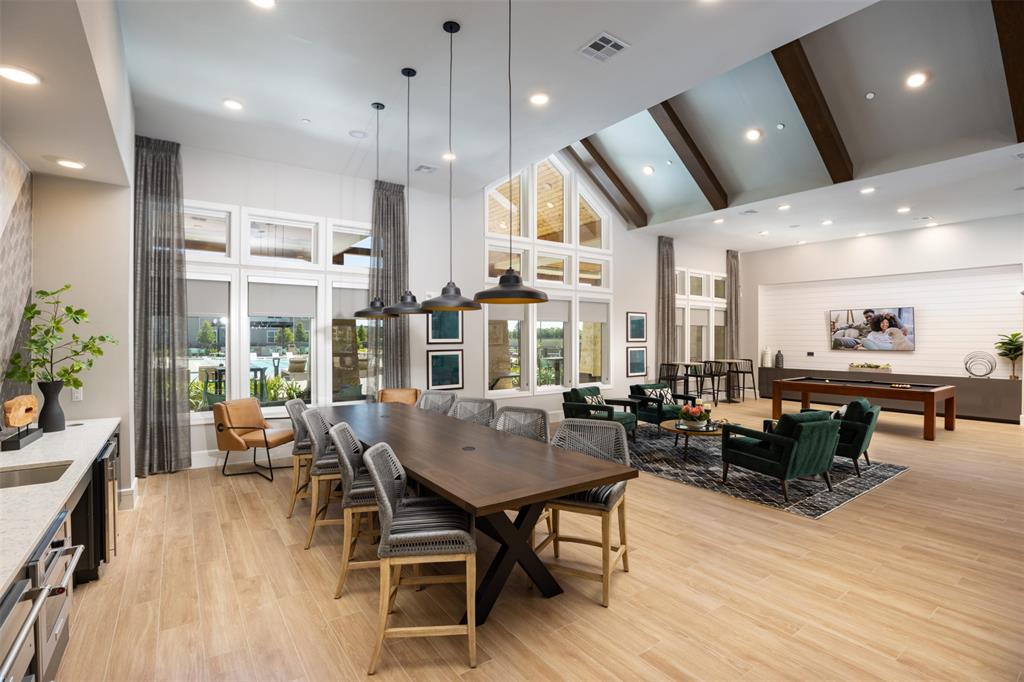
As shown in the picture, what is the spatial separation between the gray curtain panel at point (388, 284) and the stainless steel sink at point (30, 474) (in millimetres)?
4077

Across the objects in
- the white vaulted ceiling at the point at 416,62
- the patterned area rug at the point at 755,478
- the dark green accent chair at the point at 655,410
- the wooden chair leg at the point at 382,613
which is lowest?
the patterned area rug at the point at 755,478

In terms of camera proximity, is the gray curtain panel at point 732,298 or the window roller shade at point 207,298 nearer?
the window roller shade at point 207,298

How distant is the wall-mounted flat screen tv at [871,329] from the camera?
9969 mm

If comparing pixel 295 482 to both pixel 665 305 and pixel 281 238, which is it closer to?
pixel 281 238

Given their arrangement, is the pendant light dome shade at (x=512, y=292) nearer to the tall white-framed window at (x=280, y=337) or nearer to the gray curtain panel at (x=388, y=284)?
the gray curtain panel at (x=388, y=284)

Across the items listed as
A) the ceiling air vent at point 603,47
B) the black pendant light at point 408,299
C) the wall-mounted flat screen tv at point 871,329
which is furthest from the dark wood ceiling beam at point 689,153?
the wall-mounted flat screen tv at point 871,329

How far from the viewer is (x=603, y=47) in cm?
387

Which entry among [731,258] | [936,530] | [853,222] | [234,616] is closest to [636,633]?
[234,616]

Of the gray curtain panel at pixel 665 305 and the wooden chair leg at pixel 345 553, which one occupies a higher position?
the gray curtain panel at pixel 665 305

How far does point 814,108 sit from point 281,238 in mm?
6812

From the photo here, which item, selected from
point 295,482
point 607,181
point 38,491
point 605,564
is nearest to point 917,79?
point 607,181

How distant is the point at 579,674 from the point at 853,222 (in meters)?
9.86

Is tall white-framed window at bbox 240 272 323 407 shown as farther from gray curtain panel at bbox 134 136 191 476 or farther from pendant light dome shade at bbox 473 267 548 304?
pendant light dome shade at bbox 473 267 548 304

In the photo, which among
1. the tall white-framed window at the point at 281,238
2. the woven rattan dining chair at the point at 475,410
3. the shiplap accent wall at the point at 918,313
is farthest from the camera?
the shiplap accent wall at the point at 918,313
